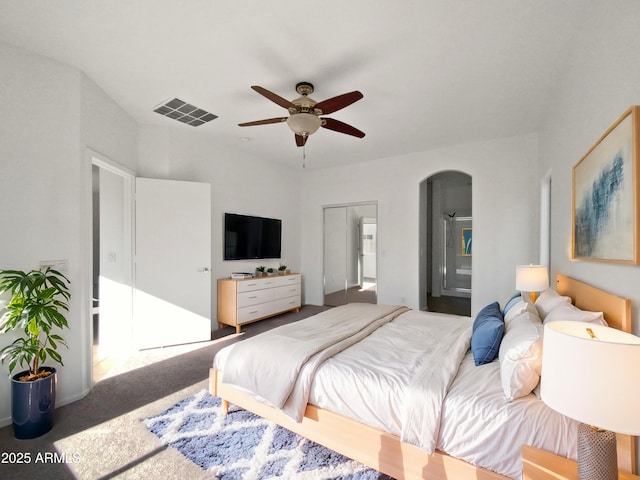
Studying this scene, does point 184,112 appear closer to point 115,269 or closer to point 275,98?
point 275,98

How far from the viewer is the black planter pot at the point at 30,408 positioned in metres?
1.96

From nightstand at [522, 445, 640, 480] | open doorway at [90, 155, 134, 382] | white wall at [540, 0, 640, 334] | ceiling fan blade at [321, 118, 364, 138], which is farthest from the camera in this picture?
open doorway at [90, 155, 134, 382]

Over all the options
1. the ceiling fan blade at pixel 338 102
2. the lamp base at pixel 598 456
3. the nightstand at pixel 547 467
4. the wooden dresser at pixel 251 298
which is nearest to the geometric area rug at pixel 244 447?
the nightstand at pixel 547 467

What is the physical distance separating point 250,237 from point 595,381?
4.61 m

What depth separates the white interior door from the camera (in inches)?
141

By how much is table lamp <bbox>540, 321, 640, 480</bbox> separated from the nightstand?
0.43 feet

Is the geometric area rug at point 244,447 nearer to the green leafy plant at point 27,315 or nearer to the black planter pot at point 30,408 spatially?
the black planter pot at point 30,408

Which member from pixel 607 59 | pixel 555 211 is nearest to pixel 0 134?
pixel 607 59

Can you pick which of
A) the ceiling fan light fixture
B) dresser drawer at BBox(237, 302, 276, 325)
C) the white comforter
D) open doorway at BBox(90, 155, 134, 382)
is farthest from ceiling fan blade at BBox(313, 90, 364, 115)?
dresser drawer at BBox(237, 302, 276, 325)

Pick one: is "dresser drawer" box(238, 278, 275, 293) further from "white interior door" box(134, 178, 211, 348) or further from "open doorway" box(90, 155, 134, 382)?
"open doorway" box(90, 155, 134, 382)

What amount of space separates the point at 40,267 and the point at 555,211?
451 centimetres

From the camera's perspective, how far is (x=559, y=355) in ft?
3.11

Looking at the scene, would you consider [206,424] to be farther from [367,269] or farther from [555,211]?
[367,269]

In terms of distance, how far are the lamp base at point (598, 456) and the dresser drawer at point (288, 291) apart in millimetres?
4285
